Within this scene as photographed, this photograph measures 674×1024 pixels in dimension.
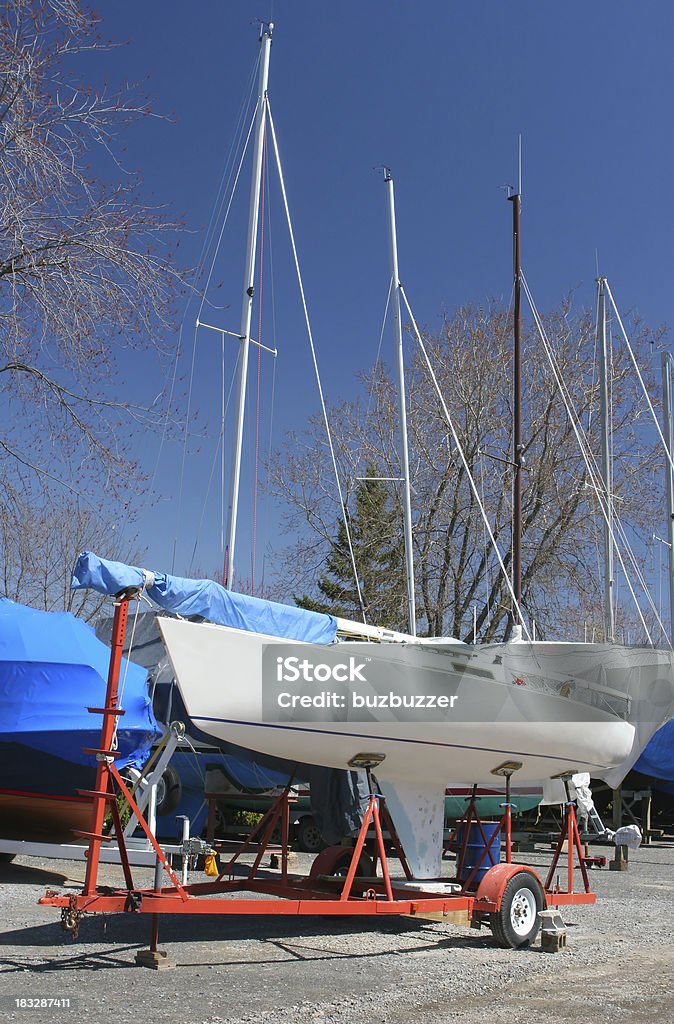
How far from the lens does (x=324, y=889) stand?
28.2 feet

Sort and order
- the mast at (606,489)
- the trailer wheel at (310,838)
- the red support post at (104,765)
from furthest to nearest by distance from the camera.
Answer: the mast at (606,489), the trailer wheel at (310,838), the red support post at (104,765)

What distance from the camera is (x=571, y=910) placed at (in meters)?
10.5

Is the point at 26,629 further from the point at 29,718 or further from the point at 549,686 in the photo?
the point at 549,686

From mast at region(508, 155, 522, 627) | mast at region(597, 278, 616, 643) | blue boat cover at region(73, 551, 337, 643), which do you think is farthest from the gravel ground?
mast at region(508, 155, 522, 627)

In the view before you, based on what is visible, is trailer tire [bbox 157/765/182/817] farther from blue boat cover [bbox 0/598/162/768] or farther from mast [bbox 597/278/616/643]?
mast [bbox 597/278/616/643]

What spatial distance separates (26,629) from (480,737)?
503 cm

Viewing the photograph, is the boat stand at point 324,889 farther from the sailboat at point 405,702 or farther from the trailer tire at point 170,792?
the trailer tire at point 170,792

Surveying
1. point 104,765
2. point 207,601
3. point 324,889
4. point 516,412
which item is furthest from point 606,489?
point 104,765

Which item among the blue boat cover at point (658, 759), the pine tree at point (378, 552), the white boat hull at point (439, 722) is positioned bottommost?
the blue boat cover at point (658, 759)

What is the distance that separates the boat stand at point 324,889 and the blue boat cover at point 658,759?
9503mm

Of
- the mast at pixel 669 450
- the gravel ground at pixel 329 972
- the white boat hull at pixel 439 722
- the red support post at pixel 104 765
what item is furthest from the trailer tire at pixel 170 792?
the mast at pixel 669 450

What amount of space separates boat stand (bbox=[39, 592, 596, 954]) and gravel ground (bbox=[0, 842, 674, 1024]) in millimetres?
307

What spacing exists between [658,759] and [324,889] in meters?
11.6

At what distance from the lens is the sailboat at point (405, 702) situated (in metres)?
7.52
